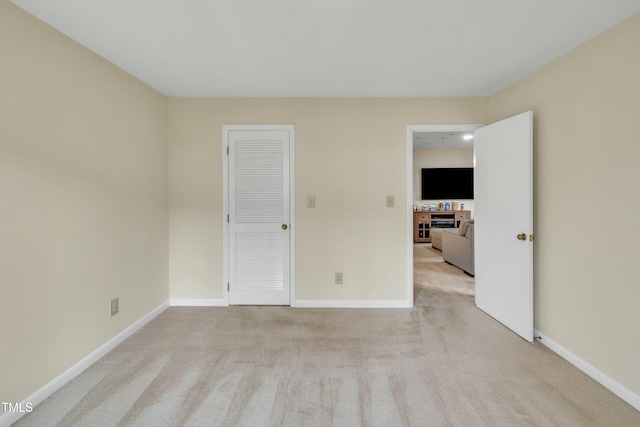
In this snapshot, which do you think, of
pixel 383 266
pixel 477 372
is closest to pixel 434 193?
pixel 383 266

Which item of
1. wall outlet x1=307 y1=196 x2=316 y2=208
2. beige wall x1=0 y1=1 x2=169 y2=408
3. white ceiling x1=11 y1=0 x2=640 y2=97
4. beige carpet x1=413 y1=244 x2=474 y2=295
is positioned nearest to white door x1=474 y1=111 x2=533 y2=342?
white ceiling x1=11 y1=0 x2=640 y2=97

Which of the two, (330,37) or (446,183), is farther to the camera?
(446,183)

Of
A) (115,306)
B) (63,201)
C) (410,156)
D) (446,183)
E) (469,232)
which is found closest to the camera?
(63,201)

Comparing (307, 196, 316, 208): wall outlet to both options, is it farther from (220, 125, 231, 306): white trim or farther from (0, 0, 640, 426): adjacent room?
(220, 125, 231, 306): white trim

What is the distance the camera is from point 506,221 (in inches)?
107

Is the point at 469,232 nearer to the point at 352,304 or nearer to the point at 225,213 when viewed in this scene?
the point at 352,304

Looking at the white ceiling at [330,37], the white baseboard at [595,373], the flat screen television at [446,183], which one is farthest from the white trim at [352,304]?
the flat screen television at [446,183]

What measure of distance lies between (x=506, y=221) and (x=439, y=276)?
2051mm

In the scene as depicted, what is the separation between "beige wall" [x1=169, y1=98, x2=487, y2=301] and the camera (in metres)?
3.24

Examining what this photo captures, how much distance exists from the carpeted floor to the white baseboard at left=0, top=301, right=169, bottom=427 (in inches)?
1.8

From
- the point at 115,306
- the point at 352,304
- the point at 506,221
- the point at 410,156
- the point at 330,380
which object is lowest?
the point at 330,380

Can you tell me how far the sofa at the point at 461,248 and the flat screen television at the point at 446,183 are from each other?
2604mm

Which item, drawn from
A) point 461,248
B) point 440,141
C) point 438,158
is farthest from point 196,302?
point 438,158

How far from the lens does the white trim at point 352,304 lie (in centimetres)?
328
